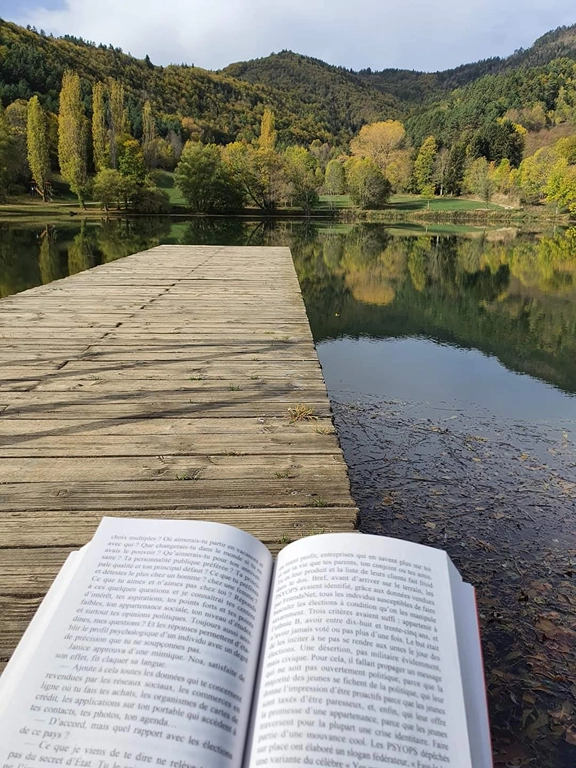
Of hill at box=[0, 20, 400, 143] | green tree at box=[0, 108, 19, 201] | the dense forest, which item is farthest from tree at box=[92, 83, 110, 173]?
hill at box=[0, 20, 400, 143]

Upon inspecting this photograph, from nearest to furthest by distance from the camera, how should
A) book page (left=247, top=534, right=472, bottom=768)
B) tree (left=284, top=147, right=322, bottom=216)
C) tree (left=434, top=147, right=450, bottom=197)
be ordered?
book page (left=247, top=534, right=472, bottom=768) → tree (left=284, top=147, right=322, bottom=216) → tree (left=434, top=147, right=450, bottom=197)

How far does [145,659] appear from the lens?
95cm

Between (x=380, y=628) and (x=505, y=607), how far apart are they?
2244 mm

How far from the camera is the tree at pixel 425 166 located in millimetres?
76062

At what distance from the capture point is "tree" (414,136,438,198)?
7606cm

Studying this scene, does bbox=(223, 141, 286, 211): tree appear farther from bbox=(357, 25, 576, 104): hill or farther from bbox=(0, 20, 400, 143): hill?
bbox=(357, 25, 576, 104): hill

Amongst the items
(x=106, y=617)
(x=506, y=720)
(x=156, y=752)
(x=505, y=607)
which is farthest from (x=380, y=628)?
(x=505, y=607)

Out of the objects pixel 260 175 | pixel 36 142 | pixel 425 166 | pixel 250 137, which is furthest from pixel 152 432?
pixel 250 137

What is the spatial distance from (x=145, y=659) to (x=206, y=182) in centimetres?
5311

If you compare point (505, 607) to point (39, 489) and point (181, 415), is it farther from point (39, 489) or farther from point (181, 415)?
point (39, 489)

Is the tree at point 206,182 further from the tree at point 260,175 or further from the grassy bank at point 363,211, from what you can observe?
the grassy bank at point 363,211

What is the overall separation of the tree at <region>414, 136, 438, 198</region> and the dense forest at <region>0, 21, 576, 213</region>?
0.21 meters

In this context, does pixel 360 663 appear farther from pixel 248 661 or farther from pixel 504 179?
pixel 504 179

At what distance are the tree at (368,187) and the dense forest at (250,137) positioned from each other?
0.17m
